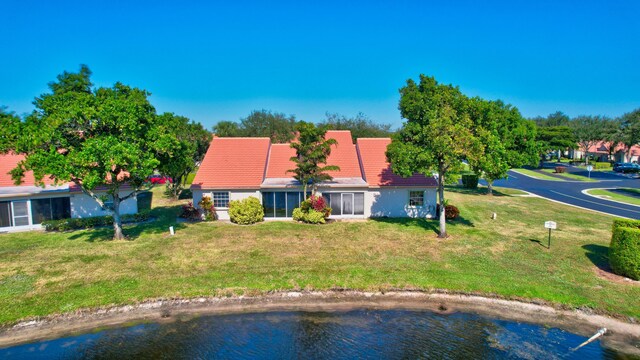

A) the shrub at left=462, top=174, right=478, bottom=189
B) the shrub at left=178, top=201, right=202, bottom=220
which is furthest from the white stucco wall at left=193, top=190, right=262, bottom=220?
the shrub at left=462, top=174, right=478, bottom=189

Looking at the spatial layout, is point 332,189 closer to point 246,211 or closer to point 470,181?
point 246,211

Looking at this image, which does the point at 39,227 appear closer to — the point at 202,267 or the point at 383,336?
the point at 202,267

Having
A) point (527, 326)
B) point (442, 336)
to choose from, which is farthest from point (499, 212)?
point (442, 336)

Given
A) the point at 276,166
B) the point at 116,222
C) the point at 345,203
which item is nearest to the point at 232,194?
the point at 276,166

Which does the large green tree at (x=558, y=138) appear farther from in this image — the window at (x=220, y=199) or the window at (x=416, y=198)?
the window at (x=220, y=199)

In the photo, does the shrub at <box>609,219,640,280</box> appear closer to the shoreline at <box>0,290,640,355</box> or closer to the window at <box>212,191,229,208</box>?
the shoreline at <box>0,290,640,355</box>
